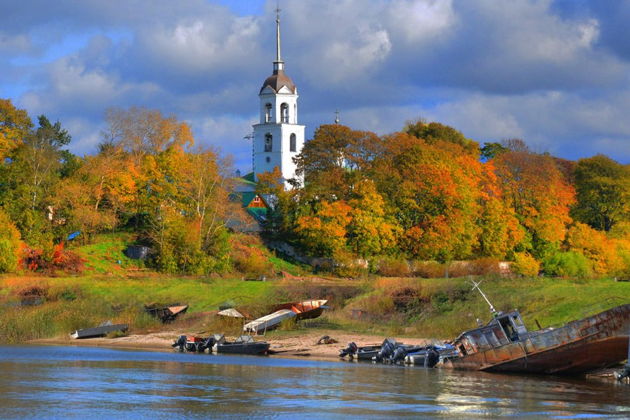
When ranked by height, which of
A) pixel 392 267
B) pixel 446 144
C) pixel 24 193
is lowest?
pixel 392 267

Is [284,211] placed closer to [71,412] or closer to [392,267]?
[392,267]

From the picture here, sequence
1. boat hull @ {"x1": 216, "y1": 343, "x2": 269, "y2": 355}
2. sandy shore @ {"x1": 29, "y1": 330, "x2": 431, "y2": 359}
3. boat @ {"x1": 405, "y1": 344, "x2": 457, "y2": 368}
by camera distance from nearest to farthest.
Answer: boat @ {"x1": 405, "y1": 344, "x2": 457, "y2": 368} < boat hull @ {"x1": 216, "y1": 343, "x2": 269, "y2": 355} < sandy shore @ {"x1": 29, "y1": 330, "x2": 431, "y2": 359}

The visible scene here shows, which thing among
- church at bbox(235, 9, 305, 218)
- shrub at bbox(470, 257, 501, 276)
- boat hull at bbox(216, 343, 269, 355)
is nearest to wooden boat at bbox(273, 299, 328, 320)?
boat hull at bbox(216, 343, 269, 355)

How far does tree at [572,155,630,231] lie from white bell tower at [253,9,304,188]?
1548 inches

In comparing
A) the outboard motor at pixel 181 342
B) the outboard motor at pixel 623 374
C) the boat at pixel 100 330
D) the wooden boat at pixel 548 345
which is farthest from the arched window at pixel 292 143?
the outboard motor at pixel 623 374

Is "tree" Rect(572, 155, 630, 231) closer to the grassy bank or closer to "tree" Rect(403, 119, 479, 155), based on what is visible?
"tree" Rect(403, 119, 479, 155)

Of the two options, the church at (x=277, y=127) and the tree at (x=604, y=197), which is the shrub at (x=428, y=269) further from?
the church at (x=277, y=127)

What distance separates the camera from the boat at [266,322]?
68.5m

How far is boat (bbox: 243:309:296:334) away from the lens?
6850 cm

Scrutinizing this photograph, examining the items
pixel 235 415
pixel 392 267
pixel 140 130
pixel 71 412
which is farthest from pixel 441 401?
pixel 140 130

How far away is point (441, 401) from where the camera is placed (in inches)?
1656

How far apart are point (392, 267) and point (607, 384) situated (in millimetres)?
51799

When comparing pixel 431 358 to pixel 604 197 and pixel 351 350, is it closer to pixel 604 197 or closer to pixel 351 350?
pixel 351 350

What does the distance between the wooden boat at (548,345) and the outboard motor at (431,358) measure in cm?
187
